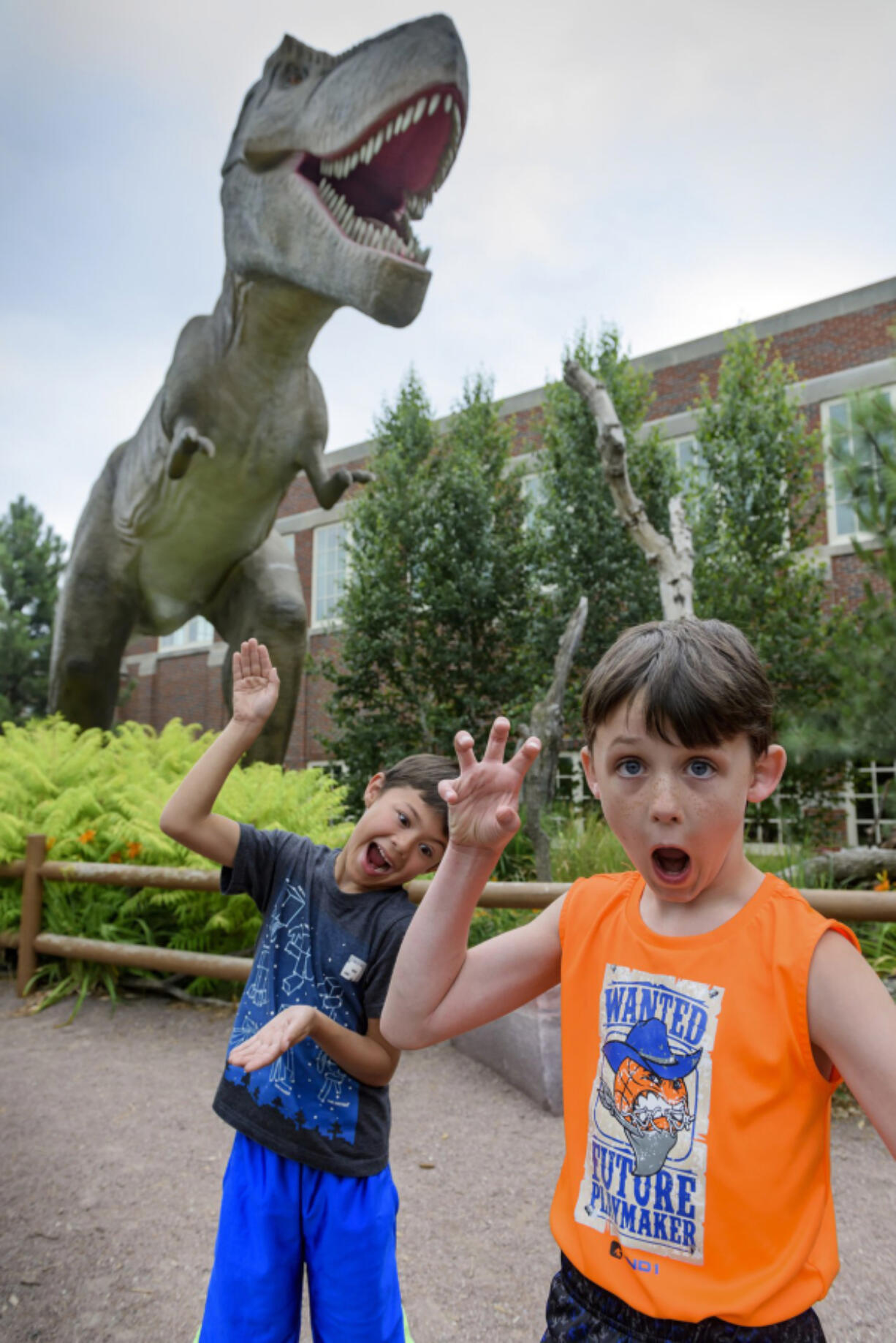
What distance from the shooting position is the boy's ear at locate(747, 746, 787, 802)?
1.00 metres

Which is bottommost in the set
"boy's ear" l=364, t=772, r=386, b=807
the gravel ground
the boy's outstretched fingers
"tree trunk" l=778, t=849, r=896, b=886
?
the gravel ground

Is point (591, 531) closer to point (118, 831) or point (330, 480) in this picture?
point (330, 480)

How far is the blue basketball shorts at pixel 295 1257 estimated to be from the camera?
141 cm

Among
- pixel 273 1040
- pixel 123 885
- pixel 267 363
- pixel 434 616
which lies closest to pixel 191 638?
pixel 434 616

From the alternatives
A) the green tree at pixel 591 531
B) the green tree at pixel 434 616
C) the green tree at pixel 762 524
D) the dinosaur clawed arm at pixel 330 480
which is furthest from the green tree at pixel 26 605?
the dinosaur clawed arm at pixel 330 480

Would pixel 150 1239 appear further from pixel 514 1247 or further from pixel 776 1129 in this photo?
pixel 776 1129

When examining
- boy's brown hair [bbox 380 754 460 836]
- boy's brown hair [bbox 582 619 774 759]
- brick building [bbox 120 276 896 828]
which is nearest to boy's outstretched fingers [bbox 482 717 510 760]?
boy's brown hair [bbox 582 619 774 759]

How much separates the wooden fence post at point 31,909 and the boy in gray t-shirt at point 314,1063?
3.54 meters

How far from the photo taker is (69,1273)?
2.29 metres

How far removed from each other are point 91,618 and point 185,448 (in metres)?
1.46

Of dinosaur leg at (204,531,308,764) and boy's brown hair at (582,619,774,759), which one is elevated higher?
dinosaur leg at (204,531,308,764)

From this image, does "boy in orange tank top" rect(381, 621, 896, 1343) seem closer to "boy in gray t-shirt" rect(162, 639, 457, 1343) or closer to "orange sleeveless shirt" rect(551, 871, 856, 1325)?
"orange sleeveless shirt" rect(551, 871, 856, 1325)

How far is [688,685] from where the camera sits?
0.94m

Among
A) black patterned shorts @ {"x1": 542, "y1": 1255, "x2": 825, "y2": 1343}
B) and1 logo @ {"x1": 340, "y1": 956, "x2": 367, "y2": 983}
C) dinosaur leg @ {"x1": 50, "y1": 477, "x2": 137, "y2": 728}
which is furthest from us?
dinosaur leg @ {"x1": 50, "y1": 477, "x2": 137, "y2": 728}
